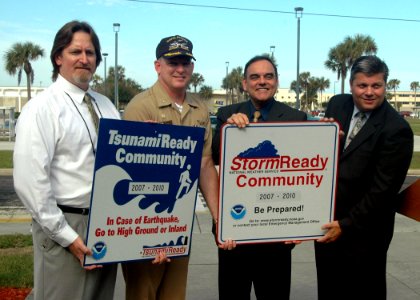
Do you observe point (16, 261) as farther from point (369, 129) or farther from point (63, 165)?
point (369, 129)

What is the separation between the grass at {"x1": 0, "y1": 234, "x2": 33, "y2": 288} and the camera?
497cm

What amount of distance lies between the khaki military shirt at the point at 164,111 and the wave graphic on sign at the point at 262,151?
0.30m

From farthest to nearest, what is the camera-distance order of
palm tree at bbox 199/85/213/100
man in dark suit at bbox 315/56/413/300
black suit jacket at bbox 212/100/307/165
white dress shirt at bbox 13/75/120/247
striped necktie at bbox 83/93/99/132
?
palm tree at bbox 199/85/213/100, black suit jacket at bbox 212/100/307/165, man in dark suit at bbox 315/56/413/300, striped necktie at bbox 83/93/99/132, white dress shirt at bbox 13/75/120/247

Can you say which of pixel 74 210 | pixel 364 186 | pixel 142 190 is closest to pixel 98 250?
pixel 74 210

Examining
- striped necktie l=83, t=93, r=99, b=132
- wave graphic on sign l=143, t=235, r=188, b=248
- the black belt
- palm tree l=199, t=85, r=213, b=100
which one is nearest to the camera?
the black belt

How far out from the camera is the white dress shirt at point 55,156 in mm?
2648

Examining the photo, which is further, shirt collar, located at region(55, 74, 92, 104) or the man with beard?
shirt collar, located at region(55, 74, 92, 104)

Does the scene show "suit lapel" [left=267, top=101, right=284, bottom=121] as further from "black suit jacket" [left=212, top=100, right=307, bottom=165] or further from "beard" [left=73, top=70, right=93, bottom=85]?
"beard" [left=73, top=70, right=93, bottom=85]

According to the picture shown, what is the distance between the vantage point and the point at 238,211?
3385 millimetres

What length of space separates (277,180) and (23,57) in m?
56.1

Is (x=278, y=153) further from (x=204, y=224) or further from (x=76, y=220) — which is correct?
(x=204, y=224)

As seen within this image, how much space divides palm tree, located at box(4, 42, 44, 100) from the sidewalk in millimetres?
50999

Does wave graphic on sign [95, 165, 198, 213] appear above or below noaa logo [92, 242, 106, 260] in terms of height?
above

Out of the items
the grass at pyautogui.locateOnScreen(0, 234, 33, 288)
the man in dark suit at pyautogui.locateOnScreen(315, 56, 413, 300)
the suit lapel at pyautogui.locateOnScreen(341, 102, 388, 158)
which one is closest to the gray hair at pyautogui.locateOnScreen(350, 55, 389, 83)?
the man in dark suit at pyautogui.locateOnScreen(315, 56, 413, 300)
